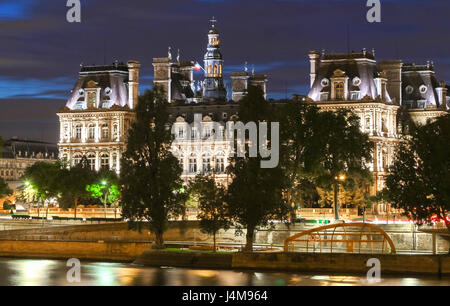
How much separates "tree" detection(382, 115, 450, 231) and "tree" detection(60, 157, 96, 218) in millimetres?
52221

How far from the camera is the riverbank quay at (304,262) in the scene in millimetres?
66125

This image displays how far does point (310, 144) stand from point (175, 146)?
34526mm

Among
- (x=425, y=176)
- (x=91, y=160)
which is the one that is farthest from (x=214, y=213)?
(x=91, y=160)

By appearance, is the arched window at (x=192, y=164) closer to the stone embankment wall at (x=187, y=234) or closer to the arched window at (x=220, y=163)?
the arched window at (x=220, y=163)

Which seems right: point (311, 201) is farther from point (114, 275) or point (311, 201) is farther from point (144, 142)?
point (114, 275)

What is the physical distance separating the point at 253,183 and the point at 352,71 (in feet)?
192

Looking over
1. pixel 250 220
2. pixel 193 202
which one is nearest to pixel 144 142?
pixel 250 220

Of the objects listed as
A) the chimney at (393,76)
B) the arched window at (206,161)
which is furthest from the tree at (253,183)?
the chimney at (393,76)

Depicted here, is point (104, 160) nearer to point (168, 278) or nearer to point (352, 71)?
point (352, 71)

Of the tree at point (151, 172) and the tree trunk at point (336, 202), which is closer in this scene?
the tree at point (151, 172)

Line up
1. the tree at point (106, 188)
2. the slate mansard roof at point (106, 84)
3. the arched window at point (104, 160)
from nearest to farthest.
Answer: the tree at point (106, 188) → the arched window at point (104, 160) → the slate mansard roof at point (106, 84)

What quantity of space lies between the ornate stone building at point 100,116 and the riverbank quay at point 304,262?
65523mm
